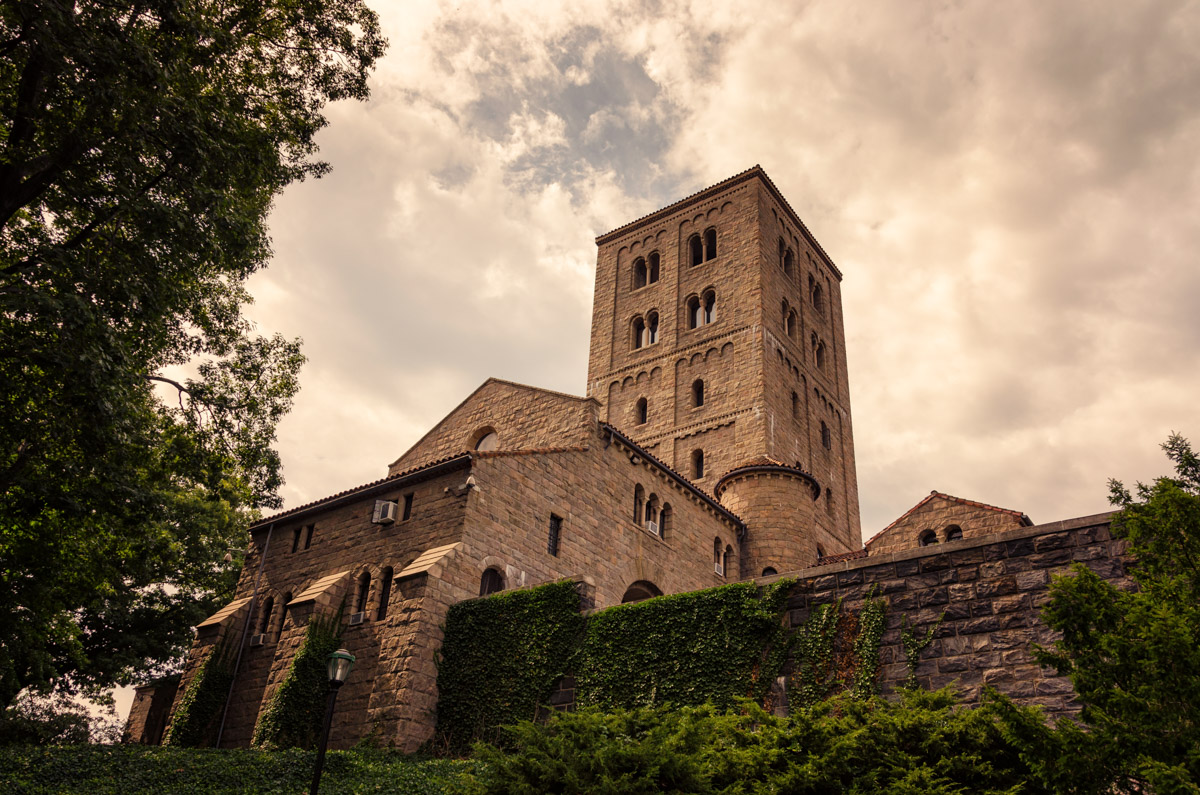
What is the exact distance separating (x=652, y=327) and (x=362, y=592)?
27959 millimetres

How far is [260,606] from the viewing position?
23125 millimetres

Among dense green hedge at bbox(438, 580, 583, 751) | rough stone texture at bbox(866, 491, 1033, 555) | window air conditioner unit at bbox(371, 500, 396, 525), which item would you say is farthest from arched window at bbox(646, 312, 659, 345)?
dense green hedge at bbox(438, 580, 583, 751)

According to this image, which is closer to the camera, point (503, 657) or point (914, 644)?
point (914, 644)

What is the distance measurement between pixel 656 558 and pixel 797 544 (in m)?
6.95

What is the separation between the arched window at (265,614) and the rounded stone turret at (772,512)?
52.3ft

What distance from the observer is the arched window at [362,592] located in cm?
2010

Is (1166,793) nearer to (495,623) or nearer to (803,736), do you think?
(803,736)

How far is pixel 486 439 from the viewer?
27.8 m

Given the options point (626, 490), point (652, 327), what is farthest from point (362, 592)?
point (652, 327)

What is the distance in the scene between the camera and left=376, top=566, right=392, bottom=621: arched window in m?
19.3

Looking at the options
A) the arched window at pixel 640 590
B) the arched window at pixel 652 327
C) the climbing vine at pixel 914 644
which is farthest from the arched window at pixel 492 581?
the arched window at pixel 652 327

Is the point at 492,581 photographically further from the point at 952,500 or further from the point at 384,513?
the point at 952,500

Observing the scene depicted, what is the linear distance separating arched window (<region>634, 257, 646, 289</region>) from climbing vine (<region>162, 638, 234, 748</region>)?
105 feet

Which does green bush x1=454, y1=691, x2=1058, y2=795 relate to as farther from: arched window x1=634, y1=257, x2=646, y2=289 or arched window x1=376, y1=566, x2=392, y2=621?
arched window x1=634, y1=257, x2=646, y2=289
